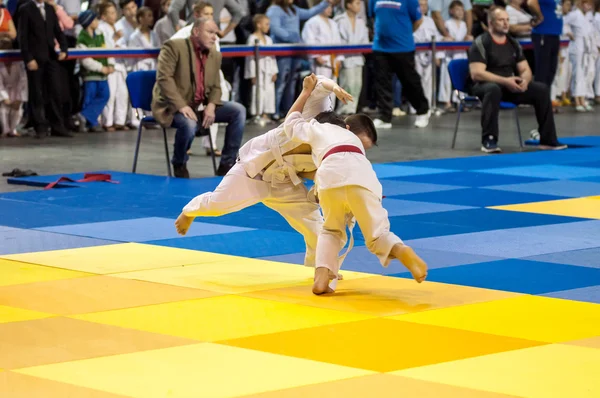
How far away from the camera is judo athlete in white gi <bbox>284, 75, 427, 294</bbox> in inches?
253

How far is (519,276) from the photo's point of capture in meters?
7.11

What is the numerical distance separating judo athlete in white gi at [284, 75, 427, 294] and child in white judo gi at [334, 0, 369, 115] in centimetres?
1235

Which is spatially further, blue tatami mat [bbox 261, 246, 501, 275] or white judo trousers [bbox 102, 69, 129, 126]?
white judo trousers [bbox 102, 69, 129, 126]

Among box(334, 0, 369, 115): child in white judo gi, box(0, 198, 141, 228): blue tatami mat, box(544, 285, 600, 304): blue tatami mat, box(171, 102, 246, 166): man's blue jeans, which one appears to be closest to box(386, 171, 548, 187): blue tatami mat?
box(171, 102, 246, 166): man's blue jeans

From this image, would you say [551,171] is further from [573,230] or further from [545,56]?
[545,56]

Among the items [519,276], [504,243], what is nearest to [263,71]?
[504,243]

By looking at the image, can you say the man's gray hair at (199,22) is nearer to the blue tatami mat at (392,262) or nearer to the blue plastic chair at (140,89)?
the blue plastic chair at (140,89)

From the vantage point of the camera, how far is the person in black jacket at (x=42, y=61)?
15.7 m

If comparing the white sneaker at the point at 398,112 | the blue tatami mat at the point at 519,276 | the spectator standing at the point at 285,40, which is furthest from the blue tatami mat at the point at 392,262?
the white sneaker at the point at 398,112

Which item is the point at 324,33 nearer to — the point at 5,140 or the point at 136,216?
the point at 5,140

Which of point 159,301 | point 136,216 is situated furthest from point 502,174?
point 159,301

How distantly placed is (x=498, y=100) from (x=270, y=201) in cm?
763

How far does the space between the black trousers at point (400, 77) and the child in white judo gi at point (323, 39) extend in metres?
1.07

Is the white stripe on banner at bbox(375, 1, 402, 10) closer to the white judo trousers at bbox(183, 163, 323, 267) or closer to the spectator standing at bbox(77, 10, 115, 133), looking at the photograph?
the spectator standing at bbox(77, 10, 115, 133)
